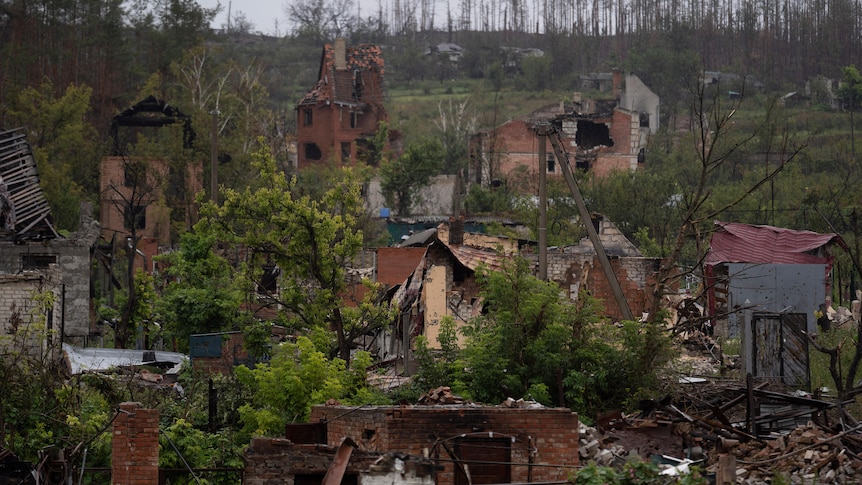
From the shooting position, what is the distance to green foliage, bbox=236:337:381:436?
69.7 ft

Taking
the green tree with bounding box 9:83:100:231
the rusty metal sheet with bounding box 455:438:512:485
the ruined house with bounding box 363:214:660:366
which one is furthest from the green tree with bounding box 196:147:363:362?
the green tree with bounding box 9:83:100:231

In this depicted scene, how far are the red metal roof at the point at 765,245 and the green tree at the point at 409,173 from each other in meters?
25.0

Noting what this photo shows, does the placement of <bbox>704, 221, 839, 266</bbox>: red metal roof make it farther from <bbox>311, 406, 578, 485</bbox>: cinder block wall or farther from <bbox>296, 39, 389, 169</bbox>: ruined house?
<bbox>296, 39, 389, 169</bbox>: ruined house

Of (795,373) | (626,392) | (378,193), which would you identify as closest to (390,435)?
(626,392)

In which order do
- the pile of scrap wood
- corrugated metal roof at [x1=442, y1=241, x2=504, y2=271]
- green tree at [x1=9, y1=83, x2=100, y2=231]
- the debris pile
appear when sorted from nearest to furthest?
the pile of scrap wood < the debris pile < corrugated metal roof at [x1=442, y1=241, x2=504, y2=271] < green tree at [x1=9, y1=83, x2=100, y2=231]

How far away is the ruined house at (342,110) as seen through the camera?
7019cm

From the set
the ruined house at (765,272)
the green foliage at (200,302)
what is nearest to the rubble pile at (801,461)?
the ruined house at (765,272)

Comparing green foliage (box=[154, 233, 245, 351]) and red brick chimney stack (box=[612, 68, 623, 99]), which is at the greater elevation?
red brick chimney stack (box=[612, 68, 623, 99])

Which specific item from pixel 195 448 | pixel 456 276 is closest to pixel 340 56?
pixel 456 276

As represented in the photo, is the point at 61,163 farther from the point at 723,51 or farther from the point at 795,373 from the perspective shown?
the point at 723,51

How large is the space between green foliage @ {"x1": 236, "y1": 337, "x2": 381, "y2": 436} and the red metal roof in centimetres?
1246

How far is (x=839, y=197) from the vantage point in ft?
160

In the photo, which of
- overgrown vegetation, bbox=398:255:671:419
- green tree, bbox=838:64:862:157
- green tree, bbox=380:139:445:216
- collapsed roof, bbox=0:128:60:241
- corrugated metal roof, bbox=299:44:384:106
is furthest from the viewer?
green tree, bbox=838:64:862:157

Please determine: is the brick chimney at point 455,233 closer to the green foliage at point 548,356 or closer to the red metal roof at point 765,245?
the red metal roof at point 765,245
